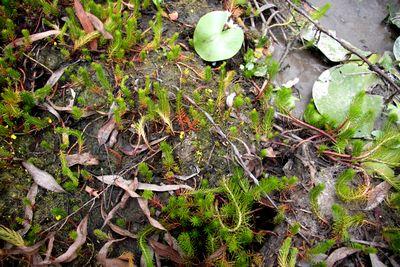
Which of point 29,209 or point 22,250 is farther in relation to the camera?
point 29,209

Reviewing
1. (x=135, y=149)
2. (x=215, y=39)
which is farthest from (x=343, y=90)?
(x=135, y=149)

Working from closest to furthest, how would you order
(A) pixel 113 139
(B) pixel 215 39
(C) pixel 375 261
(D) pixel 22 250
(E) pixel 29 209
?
(D) pixel 22 250 < (E) pixel 29 209 < (C) pixel 375 261 < (A) pixel 113 139 < (B) pixel 215 39

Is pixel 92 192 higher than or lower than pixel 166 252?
higher

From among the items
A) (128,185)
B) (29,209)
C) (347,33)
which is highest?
(347,33)

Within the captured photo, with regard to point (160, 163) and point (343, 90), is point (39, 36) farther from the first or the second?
point (343, 90)

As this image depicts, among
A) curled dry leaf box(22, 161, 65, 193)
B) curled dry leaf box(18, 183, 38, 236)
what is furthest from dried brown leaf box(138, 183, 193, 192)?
curled dry leaf box(18, 183, 38, 236)

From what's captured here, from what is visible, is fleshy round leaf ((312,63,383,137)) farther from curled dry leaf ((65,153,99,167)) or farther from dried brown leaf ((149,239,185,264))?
curled dry leaf ((65,153,99,167))

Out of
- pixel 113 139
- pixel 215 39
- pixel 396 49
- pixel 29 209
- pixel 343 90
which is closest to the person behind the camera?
pixel 29 209

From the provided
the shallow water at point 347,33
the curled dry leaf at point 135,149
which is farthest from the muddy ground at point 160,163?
the shallow water at point 347,33
